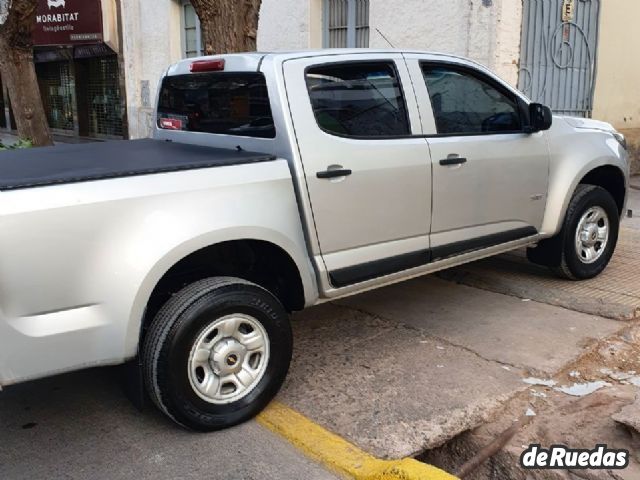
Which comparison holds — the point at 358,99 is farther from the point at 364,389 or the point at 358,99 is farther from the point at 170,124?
the point at 364,389

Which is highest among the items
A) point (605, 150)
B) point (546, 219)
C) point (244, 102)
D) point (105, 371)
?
point (244, 102)

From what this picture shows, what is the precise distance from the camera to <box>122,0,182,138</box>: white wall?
13.8m

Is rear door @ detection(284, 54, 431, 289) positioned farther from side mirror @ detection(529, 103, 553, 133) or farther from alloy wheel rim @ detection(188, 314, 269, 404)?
side mirror @ detection(529, 103, 553, 133)

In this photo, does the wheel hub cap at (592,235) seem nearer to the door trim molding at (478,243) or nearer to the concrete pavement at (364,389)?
the concrete pavement at (364,389)

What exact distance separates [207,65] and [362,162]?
3.85 feet

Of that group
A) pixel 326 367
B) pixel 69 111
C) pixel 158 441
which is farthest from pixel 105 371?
pixel 69 111

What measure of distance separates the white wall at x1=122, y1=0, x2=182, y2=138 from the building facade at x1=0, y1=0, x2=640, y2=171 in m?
0.02

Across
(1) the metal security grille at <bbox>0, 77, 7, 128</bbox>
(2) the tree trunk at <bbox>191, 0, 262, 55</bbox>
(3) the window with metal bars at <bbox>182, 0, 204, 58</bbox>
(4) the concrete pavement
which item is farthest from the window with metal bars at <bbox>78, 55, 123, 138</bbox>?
(4) the concrete pavement

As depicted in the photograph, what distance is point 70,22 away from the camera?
15320 millimetres

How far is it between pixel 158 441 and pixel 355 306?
2.15m

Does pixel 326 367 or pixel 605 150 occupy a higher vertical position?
pixel 605 150

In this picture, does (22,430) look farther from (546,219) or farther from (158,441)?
(546,219)

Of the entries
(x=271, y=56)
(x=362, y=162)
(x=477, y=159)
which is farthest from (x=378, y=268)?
(x=271, y=56)

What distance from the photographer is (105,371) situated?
160 inches
